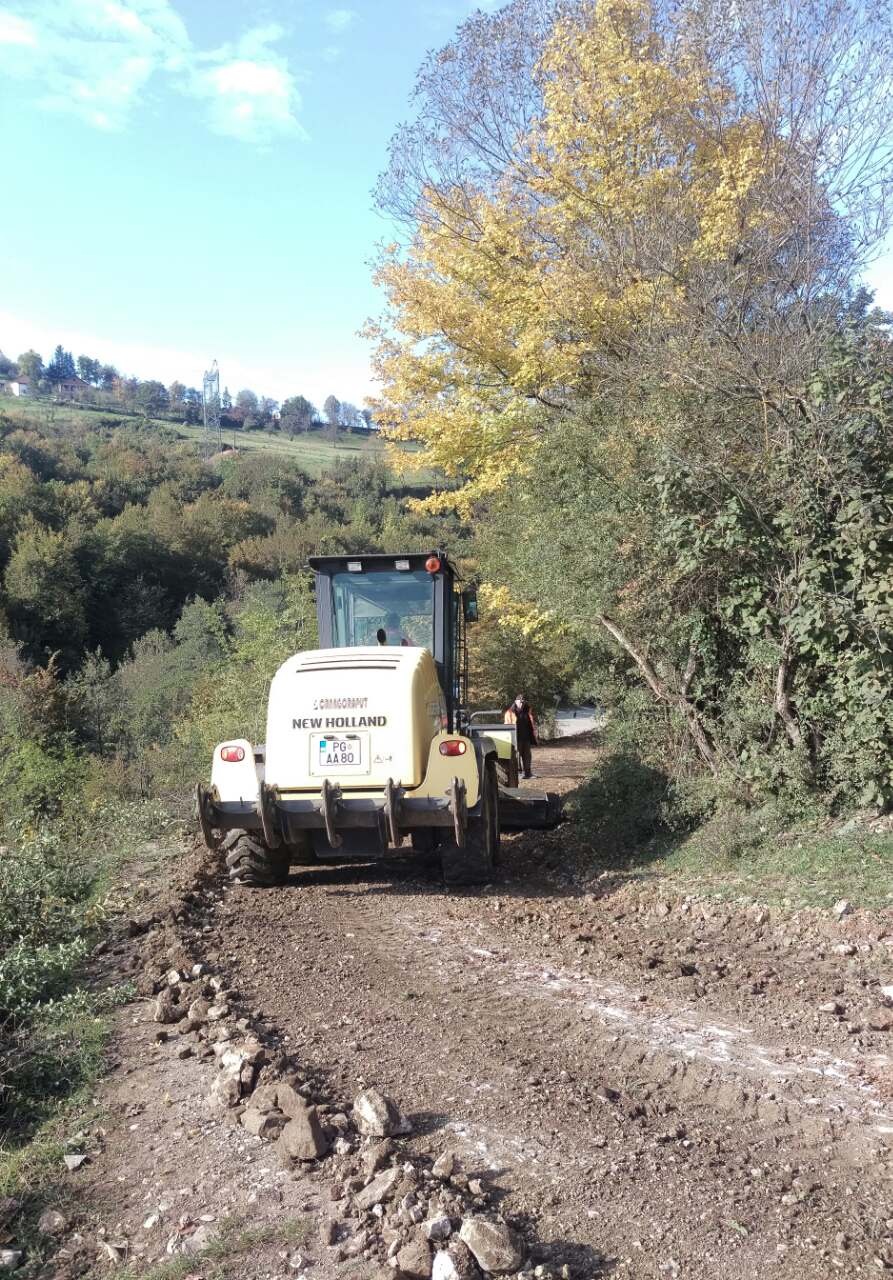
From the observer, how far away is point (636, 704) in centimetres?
1004

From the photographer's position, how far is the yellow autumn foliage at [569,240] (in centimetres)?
1234

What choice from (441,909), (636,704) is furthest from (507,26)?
(441,909)

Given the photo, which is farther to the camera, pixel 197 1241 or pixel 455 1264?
pixel 197 1241

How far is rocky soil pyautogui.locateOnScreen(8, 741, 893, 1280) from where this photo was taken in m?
3.11

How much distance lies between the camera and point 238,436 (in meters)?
117

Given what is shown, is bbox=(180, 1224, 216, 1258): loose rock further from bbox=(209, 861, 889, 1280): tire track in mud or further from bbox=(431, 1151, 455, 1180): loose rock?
bbox=(209, 861, 889, 1280): tire track in mud

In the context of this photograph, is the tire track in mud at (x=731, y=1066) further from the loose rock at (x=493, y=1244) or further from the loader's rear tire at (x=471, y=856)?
the loader's rear tire at (x=471, y=856)

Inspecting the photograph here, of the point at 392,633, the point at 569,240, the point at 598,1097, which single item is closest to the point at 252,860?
the point at 392,633

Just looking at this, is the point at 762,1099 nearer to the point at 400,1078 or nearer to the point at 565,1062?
the point at 565,1062

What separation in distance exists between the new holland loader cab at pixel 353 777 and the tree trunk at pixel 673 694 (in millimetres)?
1976

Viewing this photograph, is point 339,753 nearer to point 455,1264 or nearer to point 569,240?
point 455,1264

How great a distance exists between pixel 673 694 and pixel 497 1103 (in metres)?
6.06

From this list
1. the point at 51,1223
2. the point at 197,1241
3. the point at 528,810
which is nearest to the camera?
the point at 197,1241

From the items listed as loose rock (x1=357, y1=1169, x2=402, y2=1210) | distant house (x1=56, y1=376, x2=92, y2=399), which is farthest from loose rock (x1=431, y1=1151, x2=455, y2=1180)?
distant house (x1=56, y1=376, x2=92, y2=399)
